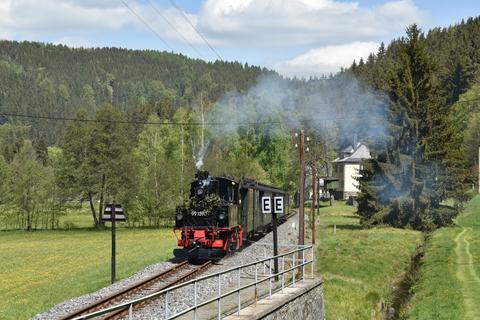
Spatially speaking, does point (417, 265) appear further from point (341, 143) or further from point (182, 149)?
point (341, 143)

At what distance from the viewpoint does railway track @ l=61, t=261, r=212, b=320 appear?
623 inches

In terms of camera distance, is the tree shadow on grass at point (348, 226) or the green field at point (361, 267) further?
the tree shadow on grass at point (348, 226)

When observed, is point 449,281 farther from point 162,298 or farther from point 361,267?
point 162,298

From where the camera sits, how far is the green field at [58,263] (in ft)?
76.0

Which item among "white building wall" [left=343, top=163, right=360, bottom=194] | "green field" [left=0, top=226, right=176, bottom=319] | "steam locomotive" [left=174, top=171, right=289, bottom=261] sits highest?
"white building wall" [left=343, top=163, right=360, bottom=194]

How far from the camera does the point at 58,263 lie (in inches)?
1529

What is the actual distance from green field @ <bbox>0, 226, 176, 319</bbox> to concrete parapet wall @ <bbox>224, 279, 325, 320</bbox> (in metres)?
7.87

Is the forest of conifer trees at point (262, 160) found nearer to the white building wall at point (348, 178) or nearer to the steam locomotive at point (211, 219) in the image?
the white building wall at point (348, 178)

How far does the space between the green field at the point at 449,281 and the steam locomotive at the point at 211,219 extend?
8.38 metres

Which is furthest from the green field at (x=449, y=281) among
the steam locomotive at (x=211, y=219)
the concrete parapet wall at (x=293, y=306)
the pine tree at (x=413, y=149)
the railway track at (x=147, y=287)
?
the steam locomotive at (x=211, y=219)

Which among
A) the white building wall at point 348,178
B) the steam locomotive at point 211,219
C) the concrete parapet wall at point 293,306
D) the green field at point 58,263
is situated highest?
the white building wall at point 348,178

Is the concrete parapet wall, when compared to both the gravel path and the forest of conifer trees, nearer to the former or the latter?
the gravel path

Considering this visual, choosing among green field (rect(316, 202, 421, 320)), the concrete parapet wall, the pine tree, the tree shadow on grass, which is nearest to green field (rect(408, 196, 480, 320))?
green field (rect(316, 202, 421, 320))

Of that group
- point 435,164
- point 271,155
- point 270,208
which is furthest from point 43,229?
point 270,208
